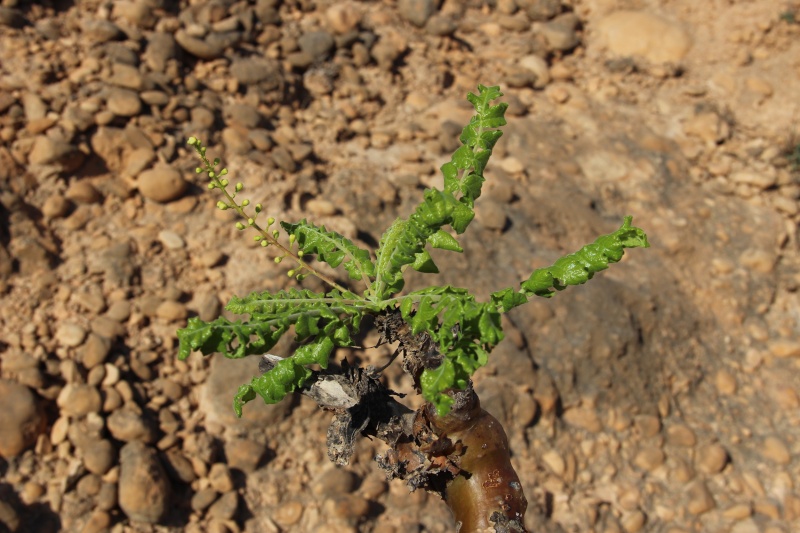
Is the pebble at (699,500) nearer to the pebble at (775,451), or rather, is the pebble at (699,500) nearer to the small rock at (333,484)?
the pebble at (775,451)

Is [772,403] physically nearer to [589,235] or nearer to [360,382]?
[589,235]

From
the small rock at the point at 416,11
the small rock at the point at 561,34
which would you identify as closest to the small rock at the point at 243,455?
the small rock at the point at 416,11

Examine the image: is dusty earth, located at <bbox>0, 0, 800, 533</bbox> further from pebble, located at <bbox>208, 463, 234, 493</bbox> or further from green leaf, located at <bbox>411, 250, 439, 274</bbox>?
green leaf, located at <bbox>411, 250, 439, 274</bbox>

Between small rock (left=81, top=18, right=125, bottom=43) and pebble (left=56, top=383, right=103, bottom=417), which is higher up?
small rock (left=81, top=18, right=125, bottom=43)

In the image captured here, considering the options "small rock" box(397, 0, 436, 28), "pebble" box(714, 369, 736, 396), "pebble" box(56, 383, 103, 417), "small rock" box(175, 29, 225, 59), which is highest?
"small rock" box(175, 29, 225, 59)

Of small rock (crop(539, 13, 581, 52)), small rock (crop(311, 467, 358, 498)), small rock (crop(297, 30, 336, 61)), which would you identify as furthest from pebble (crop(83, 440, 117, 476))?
small rock (crop(539, 13, 581, 52))

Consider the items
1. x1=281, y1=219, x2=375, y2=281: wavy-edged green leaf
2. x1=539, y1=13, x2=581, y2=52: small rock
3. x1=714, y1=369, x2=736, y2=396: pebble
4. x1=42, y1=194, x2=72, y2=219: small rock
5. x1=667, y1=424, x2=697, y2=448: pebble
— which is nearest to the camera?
x1=281, y1=219, x2=375, y2=281: wavy-edged green leaf
